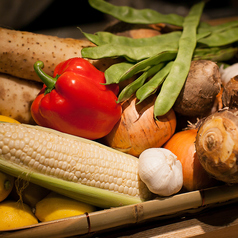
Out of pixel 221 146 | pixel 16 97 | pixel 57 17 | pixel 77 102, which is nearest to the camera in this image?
pixel 221 146

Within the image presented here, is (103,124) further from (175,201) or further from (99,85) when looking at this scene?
→ (175,201)

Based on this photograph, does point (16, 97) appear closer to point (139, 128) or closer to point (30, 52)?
point (30, 52)

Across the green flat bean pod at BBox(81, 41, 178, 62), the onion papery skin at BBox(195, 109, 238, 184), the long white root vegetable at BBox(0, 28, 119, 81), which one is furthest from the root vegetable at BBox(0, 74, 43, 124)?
the onion papery skin at BBox(195, 109, 238, 184)

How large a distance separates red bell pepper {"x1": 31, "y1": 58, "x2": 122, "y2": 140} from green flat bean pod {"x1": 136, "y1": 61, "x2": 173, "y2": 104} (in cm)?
12

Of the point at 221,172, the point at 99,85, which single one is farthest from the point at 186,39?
the point at 221,172

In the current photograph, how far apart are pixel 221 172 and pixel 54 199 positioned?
0.65 metres

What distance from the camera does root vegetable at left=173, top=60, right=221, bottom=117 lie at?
3.45 ft

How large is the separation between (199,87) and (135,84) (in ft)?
0.99

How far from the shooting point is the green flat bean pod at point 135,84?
1.02 meters

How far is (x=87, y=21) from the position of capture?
1686mm

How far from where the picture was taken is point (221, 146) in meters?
0.78

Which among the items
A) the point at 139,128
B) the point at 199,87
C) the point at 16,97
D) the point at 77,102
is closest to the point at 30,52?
the point at 16,97

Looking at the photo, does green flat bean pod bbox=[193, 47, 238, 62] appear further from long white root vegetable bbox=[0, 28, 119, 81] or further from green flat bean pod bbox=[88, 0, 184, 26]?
long white root vegetable bbox=[0, 28, 119, 81]

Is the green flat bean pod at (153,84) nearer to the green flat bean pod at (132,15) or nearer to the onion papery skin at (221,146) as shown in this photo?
the onion papery skin at (221,146)
